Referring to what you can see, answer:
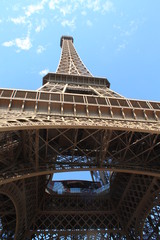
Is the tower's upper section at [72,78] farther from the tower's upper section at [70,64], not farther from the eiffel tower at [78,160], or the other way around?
the eiffel tower at [78,160]

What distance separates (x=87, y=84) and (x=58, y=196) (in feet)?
49.4

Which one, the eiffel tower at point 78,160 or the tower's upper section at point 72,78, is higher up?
the tower's upper section at point 72,78

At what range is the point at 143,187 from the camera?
21.4m

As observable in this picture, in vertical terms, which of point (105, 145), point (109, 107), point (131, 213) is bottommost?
point (131, 213)

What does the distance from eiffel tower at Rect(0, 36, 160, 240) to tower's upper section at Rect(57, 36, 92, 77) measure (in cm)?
649

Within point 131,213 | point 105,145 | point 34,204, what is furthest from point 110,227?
point 105,145

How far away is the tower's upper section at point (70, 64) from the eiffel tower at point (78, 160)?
21.3 ft

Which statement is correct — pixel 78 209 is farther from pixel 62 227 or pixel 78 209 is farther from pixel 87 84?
pixel 87 84

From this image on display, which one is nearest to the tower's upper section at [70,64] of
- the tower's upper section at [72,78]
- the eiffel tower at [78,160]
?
the tower's upper section at [72,78]

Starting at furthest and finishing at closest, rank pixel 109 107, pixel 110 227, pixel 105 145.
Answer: pixel 110 227, pixel 109 107, pixel 105 145

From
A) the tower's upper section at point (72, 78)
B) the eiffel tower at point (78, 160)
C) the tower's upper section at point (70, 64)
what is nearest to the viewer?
the eiffel tower at point (78, 160)

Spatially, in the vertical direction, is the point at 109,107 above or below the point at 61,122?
above

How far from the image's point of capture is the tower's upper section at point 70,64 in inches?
1512

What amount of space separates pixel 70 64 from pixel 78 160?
28.5 m
